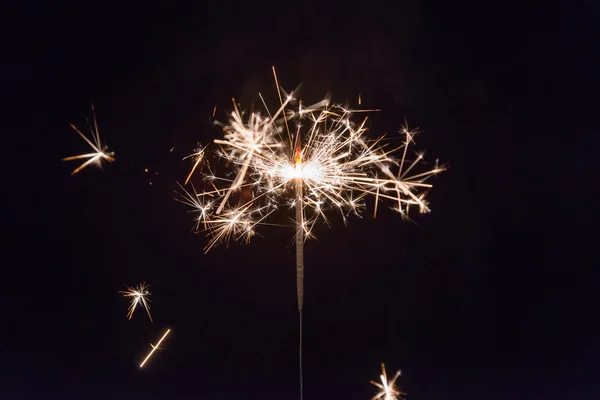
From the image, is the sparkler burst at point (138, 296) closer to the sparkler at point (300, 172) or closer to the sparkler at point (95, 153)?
the sparkler at point (300, 172)

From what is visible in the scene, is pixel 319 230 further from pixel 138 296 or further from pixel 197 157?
pixel 138 296

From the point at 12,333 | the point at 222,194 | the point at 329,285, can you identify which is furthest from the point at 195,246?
the point at 12,333

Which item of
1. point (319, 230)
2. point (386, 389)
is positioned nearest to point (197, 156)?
point (319, 230)

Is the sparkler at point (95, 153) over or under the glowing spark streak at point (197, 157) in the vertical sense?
under

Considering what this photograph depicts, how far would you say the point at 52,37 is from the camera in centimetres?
95

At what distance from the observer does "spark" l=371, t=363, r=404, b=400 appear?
39.8 inches

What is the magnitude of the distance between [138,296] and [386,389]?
95cm

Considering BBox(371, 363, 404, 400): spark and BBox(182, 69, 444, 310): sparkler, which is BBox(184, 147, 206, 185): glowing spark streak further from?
BBox(371, 363, 404, 400): spark

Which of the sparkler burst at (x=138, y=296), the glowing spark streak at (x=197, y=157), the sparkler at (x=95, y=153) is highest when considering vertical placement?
the glowing spark streak at (x=197, y=157)

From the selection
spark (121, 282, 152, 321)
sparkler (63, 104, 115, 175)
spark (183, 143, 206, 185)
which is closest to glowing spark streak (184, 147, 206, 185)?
spark (183, 143, 206, 185)

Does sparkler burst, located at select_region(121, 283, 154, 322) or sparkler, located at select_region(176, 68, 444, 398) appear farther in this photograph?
sparkler burst, located at select_region(121, 283, 154, 322)

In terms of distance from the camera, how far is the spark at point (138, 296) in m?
0.99

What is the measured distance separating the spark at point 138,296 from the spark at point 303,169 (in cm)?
27

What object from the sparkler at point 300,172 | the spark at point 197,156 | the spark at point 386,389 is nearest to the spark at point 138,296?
the sparkler at point 300,172
